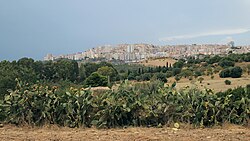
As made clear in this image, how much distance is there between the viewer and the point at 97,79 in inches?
1446

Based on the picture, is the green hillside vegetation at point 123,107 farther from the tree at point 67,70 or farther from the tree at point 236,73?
the tree at point 67,70

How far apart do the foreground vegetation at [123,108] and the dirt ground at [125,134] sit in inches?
9.1

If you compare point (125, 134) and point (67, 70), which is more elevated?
point (125, 134)

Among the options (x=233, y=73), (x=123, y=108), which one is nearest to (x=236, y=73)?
(x=233, y=73)

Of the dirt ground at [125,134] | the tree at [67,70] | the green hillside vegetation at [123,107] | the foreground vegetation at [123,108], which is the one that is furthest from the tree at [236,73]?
the dirt ground at [125,134]

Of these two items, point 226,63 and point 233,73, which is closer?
point 233,73

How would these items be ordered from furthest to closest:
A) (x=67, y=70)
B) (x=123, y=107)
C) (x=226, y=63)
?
(x=67, y=70) < (x=226, y=63) < (x=123, y=107)

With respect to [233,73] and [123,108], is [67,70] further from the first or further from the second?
[123,108]

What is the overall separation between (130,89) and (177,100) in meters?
0.99

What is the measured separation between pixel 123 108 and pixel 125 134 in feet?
2.85

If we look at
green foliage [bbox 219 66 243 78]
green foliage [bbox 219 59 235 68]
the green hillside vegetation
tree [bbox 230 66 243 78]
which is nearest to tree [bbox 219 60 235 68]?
green foliage [bbox 219 59 235 68]

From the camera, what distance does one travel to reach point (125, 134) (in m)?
5.71

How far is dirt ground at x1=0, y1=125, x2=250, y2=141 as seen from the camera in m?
5.35

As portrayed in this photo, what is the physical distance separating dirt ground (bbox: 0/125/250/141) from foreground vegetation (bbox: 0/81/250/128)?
0.23m
